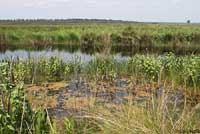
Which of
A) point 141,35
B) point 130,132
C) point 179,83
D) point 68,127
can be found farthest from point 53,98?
point 141,35

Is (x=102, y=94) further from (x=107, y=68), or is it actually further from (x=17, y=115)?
(x=17, y=115)

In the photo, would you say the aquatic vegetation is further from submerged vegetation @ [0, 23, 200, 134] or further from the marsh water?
the marsh water

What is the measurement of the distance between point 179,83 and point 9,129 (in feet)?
20.9

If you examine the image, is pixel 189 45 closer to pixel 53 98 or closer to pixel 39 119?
pixel 53 98

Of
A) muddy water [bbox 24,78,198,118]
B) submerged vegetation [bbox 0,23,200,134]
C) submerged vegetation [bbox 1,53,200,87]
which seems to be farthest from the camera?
submerged vegetation [bbox 1,53,200,87]

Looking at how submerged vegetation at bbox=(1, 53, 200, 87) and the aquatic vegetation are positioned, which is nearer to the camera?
the aquatic vegetation

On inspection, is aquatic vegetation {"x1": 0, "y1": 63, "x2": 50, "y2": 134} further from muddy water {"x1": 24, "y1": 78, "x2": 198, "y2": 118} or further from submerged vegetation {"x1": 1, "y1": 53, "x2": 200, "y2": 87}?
submerged vegetation {"x1": 1, "y1": 53, "x2": 200, "y2": 87}

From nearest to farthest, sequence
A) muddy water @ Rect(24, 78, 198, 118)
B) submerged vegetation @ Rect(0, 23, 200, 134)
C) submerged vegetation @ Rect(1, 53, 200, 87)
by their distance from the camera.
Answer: submerged vegetation @ Rect(0, 23, 200, 134)
muddy water @ Rect(24, 78, 198, 118)
submerged vegetation @ Rect(1, 53, 200, 87)

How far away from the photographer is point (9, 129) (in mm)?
4141

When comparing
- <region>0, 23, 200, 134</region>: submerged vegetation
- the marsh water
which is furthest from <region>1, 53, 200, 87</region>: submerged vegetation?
the marsh water

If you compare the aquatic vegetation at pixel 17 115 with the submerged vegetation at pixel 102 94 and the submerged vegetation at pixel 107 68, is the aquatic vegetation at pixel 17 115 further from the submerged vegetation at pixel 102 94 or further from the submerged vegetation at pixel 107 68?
the submerged vegetation at pixel 107 68

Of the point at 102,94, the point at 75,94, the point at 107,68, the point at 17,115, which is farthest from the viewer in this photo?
the point at 107,68

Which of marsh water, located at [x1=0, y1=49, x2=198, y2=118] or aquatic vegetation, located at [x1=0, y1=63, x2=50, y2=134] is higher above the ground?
aquatic vegetation, located at [x1=0, y1=63, x2=50, y2=134]

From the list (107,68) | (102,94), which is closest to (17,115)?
(102,94)
